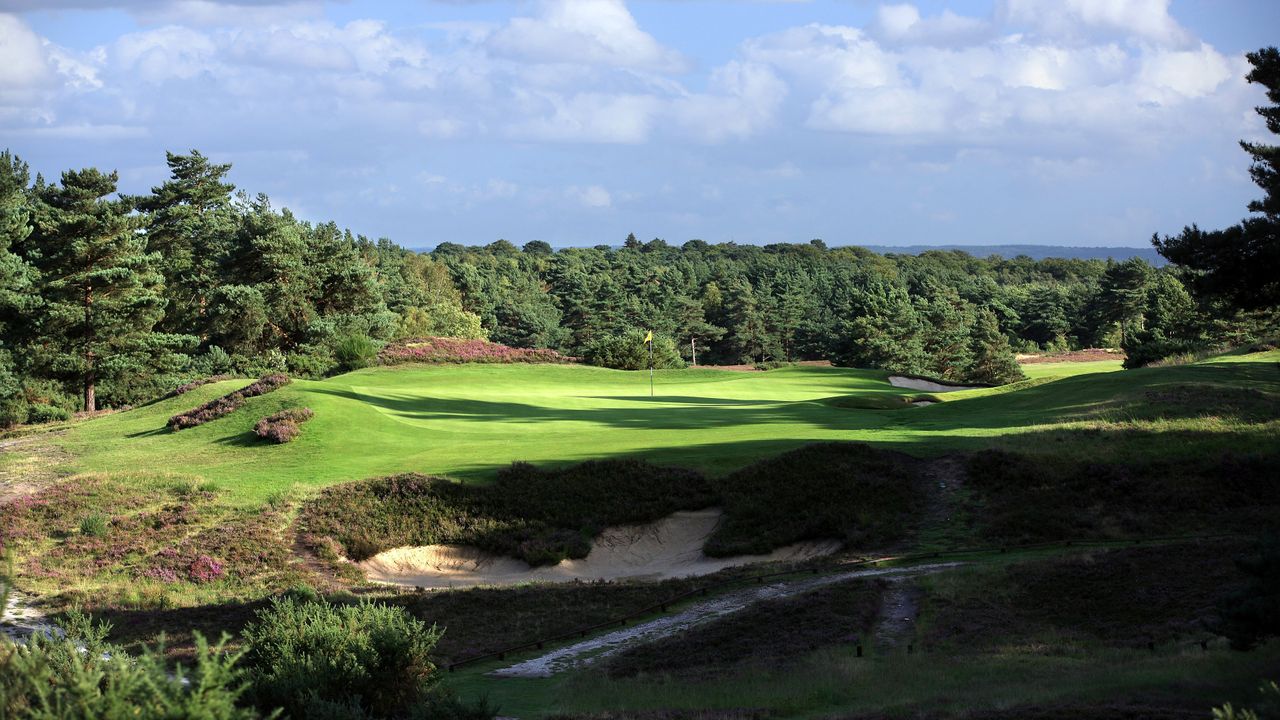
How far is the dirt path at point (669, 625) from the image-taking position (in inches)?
610

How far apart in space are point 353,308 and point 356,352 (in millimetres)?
17127

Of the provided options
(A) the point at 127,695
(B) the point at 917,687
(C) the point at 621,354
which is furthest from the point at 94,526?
(C) the point at 621,354

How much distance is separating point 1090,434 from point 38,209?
59018 mm

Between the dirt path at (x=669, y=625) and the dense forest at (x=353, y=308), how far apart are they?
15.3 m

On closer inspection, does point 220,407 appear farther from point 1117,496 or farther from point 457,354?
point 1117,496

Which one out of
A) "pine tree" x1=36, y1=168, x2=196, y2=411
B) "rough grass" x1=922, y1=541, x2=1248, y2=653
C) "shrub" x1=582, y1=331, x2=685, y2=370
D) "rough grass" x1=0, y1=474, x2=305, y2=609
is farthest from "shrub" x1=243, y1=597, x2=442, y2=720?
"shrub" x1=582, y1=331, x2=685, y2=370

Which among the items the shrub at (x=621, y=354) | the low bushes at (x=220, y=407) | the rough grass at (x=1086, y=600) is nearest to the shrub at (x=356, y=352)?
the shrub at (x=621, y=354)

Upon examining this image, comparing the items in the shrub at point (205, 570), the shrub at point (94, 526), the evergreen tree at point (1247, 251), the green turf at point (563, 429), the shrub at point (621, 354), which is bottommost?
the shrub at point (205, 570)

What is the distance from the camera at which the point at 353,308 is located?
78.4 meters

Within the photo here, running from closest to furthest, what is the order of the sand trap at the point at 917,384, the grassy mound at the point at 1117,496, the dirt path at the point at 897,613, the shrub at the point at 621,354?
the dirt path at the point at 897,613
the grassy mound at the point at 1117,496
the sand trap at the point at 917,384
the shrub at the point at 621,354

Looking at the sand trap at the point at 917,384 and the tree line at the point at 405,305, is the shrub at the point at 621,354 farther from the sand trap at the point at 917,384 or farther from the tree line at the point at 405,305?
the sand trap at the point at 917,384

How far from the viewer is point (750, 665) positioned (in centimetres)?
1423

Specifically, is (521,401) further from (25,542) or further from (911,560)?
(911,560)

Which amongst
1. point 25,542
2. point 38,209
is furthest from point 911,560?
point 38,209
